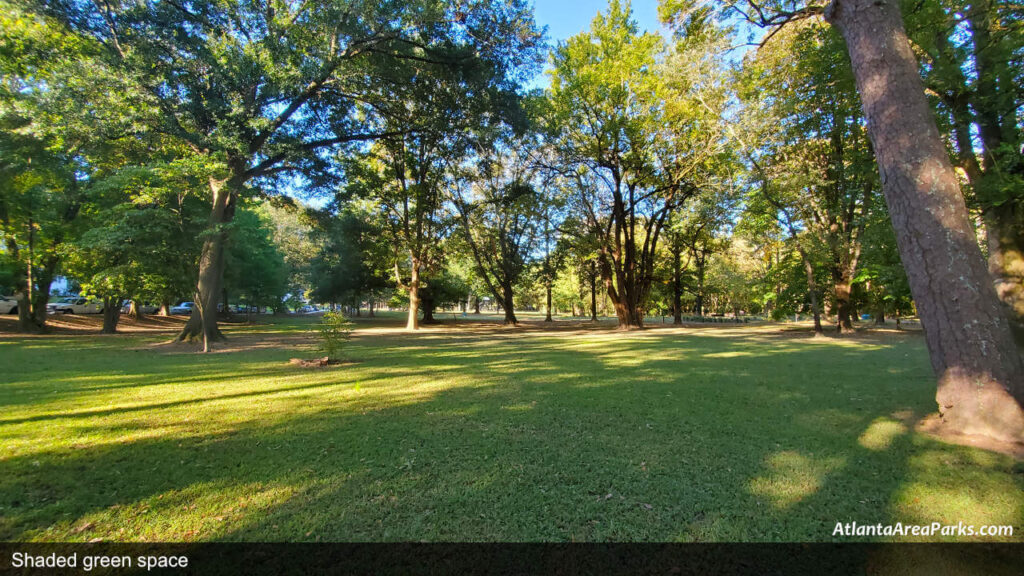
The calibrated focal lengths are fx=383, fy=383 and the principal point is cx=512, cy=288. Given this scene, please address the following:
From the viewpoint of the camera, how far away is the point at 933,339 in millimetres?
4043

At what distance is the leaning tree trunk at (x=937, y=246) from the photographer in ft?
12.4

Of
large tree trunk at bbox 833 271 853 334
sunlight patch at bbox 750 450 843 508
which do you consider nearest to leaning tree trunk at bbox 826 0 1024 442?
sunlight patch at bbox 750 450 843 508

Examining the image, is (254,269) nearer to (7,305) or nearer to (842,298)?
(7,305)

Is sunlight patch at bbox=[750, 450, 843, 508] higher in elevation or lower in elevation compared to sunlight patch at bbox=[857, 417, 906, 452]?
higher

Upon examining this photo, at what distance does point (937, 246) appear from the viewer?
3.92m

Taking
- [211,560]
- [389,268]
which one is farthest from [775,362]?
[389,268]

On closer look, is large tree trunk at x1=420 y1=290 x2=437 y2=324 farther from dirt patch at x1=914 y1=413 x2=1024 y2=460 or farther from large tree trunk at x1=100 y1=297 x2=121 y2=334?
dirt patch at x1=914 y1=413 x2=1024 y2=460

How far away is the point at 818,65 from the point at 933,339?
27.0 feet

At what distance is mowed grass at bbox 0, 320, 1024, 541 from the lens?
246 cm

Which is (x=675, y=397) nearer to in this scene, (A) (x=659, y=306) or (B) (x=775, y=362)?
(B) (x=775, y=362)
